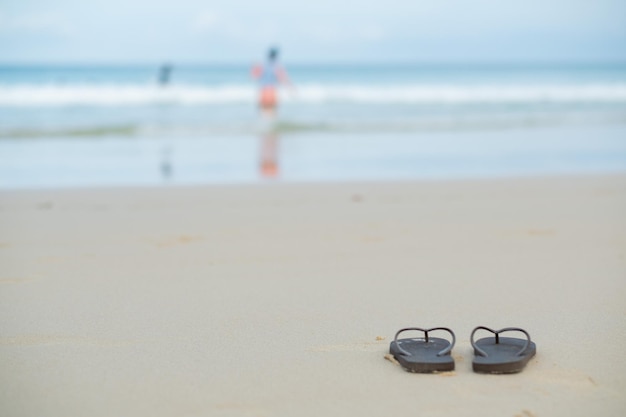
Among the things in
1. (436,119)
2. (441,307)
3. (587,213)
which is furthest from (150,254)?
(436,119)

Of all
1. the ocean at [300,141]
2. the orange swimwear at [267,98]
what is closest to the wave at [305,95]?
the ocean at [300,141]

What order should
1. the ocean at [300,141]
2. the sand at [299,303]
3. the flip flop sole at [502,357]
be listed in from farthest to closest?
the ocean at [300,141], the flip flop sole at [502,357], the sand at [299,303]

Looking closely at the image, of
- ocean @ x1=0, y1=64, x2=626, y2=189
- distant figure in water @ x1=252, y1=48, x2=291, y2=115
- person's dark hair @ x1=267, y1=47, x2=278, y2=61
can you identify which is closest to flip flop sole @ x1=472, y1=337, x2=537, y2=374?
ocean @ x1=0, y1=64, x2=626, y2=189

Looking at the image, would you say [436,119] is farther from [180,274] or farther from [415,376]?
[415,376]

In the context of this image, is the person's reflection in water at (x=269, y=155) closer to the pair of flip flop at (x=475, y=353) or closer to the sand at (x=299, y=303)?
the sand at (x=299, y=303)

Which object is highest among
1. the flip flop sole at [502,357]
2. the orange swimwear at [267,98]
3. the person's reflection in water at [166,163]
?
the orange swimwear at [267,98]

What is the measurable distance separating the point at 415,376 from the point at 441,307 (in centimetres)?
87

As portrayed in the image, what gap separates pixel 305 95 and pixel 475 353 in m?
26.0

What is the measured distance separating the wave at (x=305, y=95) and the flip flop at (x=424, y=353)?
20.7 m

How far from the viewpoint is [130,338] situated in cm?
310

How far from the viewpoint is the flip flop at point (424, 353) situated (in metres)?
2.65

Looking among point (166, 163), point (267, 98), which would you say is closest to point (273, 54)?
point (267, 98)

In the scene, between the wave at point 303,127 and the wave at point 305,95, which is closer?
the wave at point 303,127

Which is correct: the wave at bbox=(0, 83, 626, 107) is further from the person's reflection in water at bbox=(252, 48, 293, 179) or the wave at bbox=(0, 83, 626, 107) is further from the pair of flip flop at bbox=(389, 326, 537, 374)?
the pair of flip flop at bbox=(389, 326, 537, 374)
